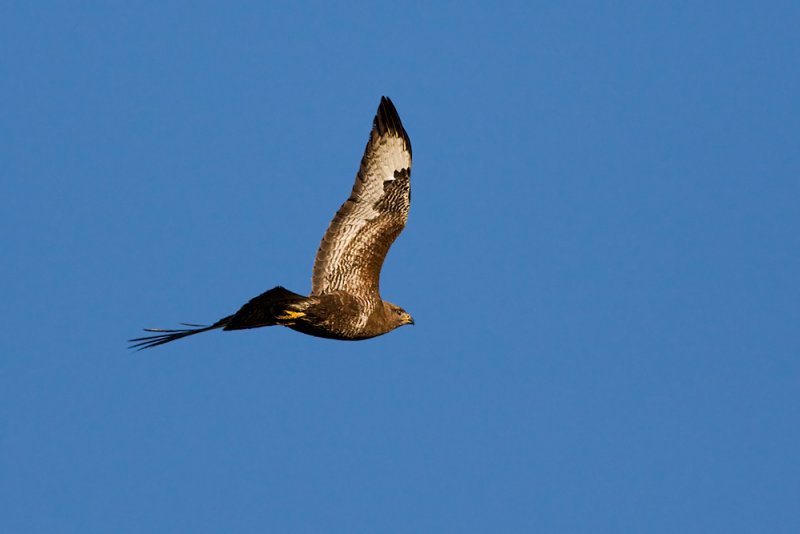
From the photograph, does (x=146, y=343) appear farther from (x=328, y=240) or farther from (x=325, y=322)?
(x=328, y=240)

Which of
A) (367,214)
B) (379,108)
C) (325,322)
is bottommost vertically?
(325,322)

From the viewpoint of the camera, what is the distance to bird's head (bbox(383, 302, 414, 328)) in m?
14.7

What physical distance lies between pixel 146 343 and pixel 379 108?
481cm

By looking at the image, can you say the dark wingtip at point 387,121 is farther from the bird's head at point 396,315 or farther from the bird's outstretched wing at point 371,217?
the bird's head at point 396,315

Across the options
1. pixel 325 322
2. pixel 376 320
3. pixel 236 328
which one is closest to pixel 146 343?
pixel 236 328

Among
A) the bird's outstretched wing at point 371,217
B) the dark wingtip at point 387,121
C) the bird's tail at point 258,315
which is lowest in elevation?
the bird's tail at point 258,315

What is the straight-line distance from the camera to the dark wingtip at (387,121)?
15.3m

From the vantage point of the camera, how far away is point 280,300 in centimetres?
1285

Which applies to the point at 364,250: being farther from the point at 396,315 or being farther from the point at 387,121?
the point at 387,121

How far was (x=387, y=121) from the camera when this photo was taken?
15.4m

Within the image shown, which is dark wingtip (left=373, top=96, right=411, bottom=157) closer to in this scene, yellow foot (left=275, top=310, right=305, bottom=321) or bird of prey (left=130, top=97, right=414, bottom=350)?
bird of prey (left=130, top=97, right=414, bottom=350)

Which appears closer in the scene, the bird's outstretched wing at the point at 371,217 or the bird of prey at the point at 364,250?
the bird of prey at the point at 364,250

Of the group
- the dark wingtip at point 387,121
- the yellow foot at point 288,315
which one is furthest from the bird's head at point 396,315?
the dark wingtip at point 387,121

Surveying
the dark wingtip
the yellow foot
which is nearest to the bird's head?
the yellow foot
